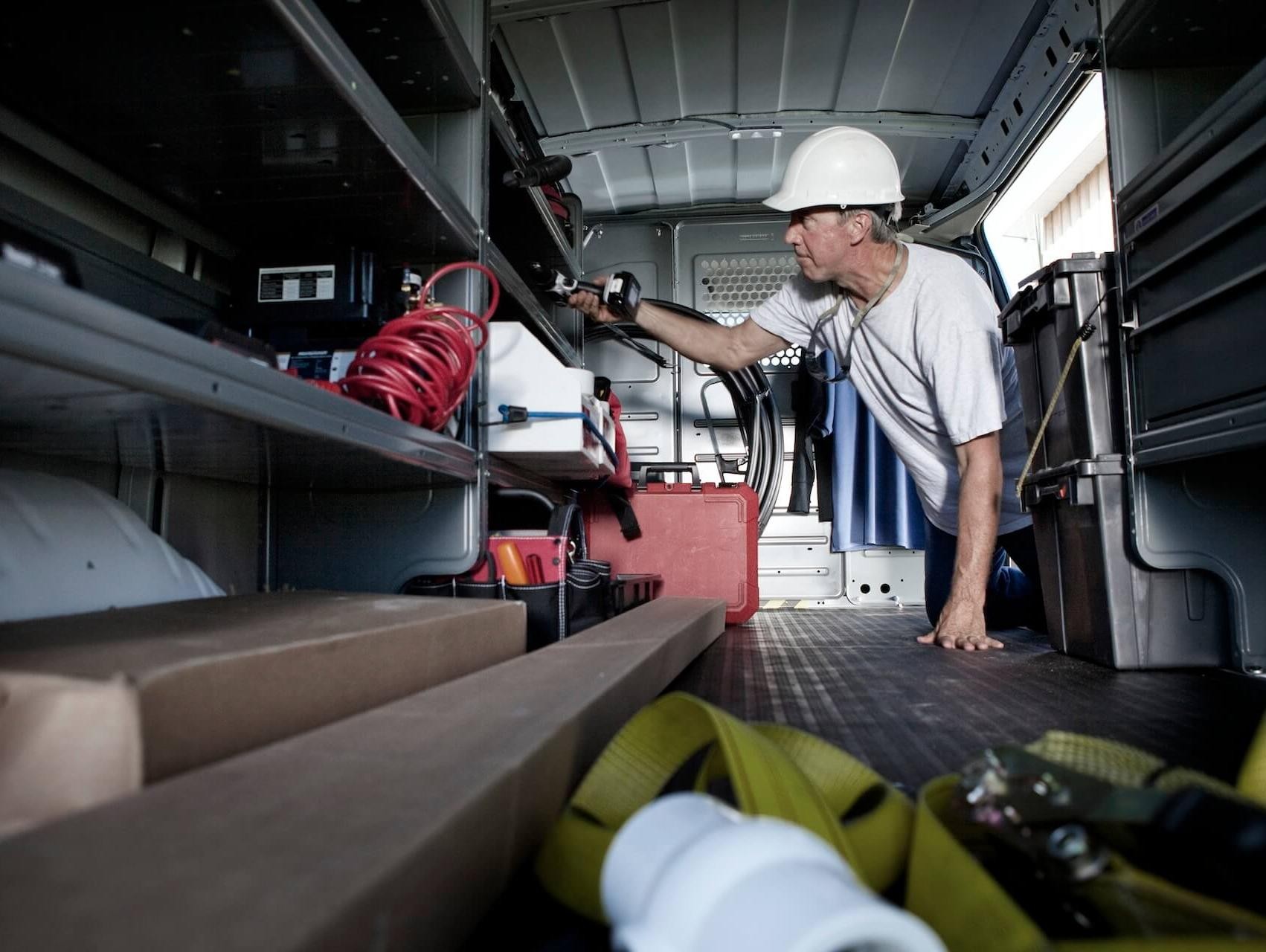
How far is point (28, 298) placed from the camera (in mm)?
551

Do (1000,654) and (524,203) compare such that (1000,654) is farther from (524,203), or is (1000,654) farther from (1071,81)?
(524,203)

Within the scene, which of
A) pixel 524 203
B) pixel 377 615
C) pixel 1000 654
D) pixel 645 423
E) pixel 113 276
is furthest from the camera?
pixel 645 423

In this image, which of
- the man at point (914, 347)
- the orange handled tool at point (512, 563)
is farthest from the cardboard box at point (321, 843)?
the man at point (914, 347)

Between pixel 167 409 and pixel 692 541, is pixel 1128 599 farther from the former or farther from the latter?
pixel 167 409

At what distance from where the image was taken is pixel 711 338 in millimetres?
2439

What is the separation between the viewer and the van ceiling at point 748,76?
206 centimetres

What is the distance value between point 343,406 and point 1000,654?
1.41 metres

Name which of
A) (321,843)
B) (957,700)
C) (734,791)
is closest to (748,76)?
(957,700)

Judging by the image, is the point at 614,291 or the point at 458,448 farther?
the point at 614,291

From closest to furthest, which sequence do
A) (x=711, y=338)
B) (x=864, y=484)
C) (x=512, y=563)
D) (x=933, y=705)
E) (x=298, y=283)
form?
(x=933, y=705)
(x=298, y=283)
(x=512, y=563)
(x=711, y=338)
(x=864, y=484)

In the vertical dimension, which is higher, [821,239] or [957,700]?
[821,239]

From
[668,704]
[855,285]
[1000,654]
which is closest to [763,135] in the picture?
[855,285]

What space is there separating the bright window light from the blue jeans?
940mm

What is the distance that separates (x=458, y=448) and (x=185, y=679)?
96 cm
